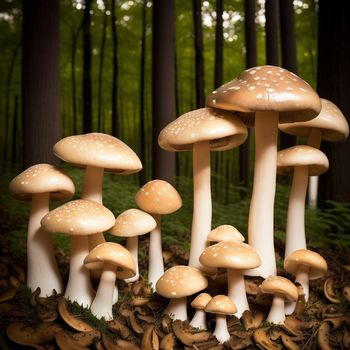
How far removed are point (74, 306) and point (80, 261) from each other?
0.36 meters

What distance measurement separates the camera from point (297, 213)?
338 centimetres

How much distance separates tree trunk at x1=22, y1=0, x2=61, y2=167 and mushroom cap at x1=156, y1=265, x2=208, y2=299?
2.35 m

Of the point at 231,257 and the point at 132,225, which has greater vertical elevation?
the point at 132,225

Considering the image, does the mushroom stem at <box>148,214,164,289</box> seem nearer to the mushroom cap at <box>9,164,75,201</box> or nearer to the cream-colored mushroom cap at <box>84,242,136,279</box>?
the cream-colored mushroom cap at <box>84,242,136,279</box>

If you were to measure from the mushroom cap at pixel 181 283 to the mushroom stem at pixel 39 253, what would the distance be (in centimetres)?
100

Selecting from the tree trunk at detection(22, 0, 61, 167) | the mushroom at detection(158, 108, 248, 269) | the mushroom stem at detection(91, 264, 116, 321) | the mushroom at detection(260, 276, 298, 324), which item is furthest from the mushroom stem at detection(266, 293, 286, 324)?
the tree trunk at detection(22, 0, 61, 167)

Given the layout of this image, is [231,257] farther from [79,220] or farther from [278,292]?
[79,220]

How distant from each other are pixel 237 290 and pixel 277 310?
34 cm

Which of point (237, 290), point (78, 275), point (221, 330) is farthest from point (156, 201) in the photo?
point (221, 330)

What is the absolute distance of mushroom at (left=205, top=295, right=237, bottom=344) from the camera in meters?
2.54

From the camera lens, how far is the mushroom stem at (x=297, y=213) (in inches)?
132

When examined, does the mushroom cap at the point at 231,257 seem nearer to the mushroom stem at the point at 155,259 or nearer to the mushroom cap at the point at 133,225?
the mushroom cap at the point at 133,225

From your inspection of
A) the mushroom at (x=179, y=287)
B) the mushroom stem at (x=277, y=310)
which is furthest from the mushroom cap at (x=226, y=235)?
the mushroom stem at (x=277, y=310)

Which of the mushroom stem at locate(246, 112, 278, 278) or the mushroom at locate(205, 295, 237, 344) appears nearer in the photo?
the mushroom at locate(205, 295, 237, 344)
